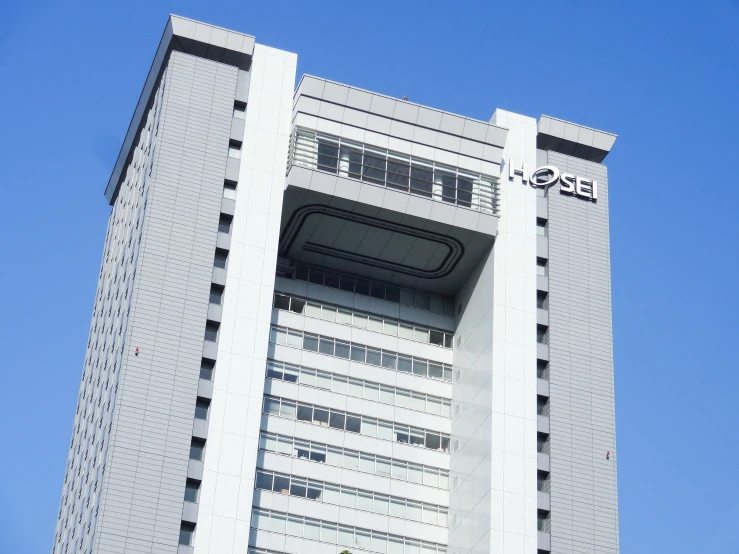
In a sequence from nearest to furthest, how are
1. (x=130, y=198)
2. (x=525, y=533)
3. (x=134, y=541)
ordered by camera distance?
(x=134, y=541) → (x=525, y=533) → (x=130, y=198)

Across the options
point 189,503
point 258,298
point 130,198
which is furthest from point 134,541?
point 130,198

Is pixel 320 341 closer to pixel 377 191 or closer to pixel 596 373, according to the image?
pixel 377 191

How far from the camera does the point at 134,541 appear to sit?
271ft

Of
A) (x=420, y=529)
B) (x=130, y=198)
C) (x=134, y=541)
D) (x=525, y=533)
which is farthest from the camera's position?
(x=130, y=198)

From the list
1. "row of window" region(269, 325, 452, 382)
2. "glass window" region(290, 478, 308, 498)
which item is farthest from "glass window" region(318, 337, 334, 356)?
"glass window" region(290, 478, 308, 498)

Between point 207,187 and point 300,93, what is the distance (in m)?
10.3

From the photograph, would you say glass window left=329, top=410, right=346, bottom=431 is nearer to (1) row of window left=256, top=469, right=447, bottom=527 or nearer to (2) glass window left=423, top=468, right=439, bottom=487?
(1) row of window left=256, top=469, right=447, bottom=527

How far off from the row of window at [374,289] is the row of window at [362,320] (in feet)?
6.01

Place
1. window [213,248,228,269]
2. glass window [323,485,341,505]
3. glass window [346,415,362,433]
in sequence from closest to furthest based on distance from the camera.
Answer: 1. window [213,248,228,269]
2. glass window [323,485,341,505]
3. glass window [346,415,362,433]

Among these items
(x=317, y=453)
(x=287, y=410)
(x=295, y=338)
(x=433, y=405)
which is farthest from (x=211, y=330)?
(x=433, y=405)

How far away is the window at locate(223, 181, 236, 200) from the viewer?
95.4 m

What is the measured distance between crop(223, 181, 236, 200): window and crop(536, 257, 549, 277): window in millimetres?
22770

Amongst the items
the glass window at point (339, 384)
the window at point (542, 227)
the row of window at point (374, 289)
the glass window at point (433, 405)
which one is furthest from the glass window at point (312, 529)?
the window at point (542, 227)

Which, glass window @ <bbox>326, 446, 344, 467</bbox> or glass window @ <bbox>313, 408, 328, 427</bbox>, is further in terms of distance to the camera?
glass window @ <bbox>313, 408, 328, 427</bbox>
